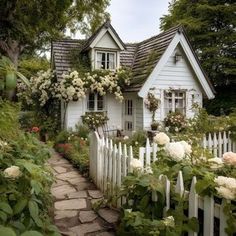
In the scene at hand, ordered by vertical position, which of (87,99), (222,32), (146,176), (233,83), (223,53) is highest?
(222,32)

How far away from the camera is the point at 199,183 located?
8.66 ft

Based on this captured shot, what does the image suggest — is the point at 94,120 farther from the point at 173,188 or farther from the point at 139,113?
the point at 173,188

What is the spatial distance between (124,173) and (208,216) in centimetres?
206

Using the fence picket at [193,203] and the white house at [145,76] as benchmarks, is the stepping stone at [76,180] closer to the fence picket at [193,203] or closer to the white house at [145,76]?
the fence picket at [193,203]

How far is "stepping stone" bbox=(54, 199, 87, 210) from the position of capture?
4832 mm

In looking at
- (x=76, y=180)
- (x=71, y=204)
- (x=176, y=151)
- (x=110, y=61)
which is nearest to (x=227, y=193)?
(x=176, y=151)

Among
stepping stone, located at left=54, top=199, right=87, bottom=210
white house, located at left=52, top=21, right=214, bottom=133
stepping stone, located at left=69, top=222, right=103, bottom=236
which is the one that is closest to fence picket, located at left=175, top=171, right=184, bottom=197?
stepping stone, located at left=69, top=222, right=103, bottom=236

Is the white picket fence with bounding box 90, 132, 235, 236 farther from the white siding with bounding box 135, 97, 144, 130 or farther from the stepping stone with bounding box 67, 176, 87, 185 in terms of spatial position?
the white siding with bounding box 135, 97, 144, 130

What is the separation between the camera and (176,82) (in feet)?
43.8

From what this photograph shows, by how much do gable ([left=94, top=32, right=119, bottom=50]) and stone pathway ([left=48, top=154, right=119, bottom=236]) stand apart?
8301mm

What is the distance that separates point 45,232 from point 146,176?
140cm

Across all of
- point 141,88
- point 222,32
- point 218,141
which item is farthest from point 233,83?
point 218,141

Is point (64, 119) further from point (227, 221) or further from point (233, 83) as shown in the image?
point (233, 83)

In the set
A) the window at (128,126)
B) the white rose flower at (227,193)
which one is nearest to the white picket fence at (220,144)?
the white rose flower at (227,193)
